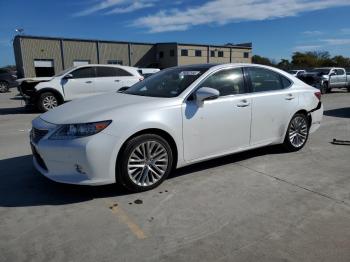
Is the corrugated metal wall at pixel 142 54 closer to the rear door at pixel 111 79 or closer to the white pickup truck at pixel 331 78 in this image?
the white pickup truck at pixel 331 78

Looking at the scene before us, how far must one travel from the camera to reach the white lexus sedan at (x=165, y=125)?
12.4 ft

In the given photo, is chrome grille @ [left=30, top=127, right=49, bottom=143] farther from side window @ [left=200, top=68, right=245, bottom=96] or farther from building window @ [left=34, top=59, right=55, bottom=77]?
building window @ [left=34, top=59, right=55, bottom=77]

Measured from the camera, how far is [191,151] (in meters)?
4.47

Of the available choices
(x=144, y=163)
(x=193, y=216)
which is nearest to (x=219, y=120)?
(x=144, y=163)

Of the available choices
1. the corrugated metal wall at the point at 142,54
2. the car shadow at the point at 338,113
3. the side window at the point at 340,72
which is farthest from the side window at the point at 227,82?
the corrugated metal wall at the point at 142,54

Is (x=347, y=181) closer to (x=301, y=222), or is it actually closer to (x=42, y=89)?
(x=301, y=222)

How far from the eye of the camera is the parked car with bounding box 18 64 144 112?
11781 millimetres

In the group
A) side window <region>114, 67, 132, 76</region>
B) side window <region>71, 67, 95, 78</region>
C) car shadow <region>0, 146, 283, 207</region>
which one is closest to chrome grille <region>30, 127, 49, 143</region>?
car shadow <region>0, 146, 283, 207</region>

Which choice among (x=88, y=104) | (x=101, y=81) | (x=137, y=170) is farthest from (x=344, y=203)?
(x=101, y=81)

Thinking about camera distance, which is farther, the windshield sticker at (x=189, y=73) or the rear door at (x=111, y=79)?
the rear door at (x=111, y=79)

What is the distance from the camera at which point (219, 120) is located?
4.63 m

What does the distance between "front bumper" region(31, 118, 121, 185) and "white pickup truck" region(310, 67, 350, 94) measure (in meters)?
19.9

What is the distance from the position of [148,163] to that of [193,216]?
952 mm

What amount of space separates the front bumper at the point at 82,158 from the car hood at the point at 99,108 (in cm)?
24
